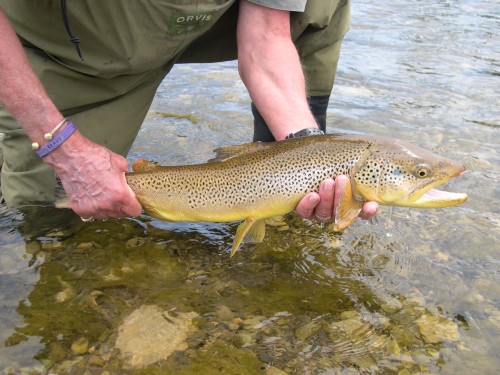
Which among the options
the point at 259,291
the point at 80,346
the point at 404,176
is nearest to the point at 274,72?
the point at 404,176

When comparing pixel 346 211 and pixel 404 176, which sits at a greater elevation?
pixel 404 176

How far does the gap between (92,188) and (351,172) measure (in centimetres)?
128

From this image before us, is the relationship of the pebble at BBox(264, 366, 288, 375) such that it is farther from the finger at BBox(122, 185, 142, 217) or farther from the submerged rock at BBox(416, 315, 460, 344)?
the finger at BBox(122, 185, 142, 217)

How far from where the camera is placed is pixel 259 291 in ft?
9.96

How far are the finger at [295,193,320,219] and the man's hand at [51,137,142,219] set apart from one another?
86cm

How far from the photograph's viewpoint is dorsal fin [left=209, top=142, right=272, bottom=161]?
3.02m

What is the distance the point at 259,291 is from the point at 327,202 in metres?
0.62

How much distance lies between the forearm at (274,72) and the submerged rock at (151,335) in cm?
119

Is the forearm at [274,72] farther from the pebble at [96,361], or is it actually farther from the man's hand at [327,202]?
the pebble at [96,361]

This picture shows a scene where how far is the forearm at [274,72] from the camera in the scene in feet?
10.7

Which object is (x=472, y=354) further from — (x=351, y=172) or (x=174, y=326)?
(x=174, y=326)

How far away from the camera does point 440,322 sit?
2.82m

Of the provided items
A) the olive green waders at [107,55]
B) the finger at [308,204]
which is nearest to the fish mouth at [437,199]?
the finger at [308,204]

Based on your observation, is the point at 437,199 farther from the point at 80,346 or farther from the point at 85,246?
the point at 85,246
